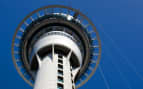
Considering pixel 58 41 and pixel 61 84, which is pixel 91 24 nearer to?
pixel 58 41

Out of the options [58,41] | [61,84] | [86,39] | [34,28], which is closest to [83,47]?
[86,39]

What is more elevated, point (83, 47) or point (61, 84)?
point (83, 47)

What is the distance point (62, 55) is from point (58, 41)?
123 inches

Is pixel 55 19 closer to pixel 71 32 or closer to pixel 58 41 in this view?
pixel 71 32

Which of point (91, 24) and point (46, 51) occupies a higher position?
point (91, 24)

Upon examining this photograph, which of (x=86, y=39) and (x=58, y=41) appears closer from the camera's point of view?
(x=58, y=41)

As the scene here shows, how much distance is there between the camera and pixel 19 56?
44344 mm

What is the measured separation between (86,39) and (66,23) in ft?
20.3

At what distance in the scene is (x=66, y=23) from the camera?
143 ft

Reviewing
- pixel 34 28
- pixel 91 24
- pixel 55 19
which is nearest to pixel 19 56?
pixel 34 28

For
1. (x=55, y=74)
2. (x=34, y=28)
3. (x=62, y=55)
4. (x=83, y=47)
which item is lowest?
(x=55, y=74)

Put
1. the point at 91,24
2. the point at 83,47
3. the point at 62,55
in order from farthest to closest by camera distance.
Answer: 1. the point at 83,47
2. the point at 91,24
3. the point at 62,55

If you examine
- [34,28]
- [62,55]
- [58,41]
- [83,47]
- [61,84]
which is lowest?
[61,84]

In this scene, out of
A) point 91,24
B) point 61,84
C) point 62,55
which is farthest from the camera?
point 91,24
